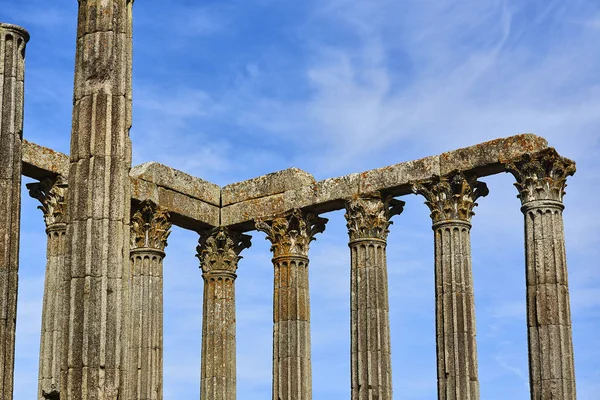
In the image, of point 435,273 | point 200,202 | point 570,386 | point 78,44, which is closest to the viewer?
point 78,44

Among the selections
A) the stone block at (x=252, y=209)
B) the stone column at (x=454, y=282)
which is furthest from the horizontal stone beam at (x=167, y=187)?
the stone column at (x=454, y=282)

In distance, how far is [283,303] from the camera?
4116 centimetres

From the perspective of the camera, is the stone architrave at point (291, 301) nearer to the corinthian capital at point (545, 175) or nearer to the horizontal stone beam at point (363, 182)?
the horizontal stone beam at point (363, 182)

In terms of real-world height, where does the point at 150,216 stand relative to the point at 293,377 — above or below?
above

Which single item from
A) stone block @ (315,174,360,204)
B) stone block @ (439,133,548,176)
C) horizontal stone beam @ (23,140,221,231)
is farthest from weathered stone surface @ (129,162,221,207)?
stone block @ (439,133,548,176)

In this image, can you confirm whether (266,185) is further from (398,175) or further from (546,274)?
(546,274)

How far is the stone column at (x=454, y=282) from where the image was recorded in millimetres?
35562

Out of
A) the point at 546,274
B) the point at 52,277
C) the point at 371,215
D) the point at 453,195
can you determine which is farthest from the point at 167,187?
the point at 546,274

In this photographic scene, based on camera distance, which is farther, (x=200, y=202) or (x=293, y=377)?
(x=200, y=202)

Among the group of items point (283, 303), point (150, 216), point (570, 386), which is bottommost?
point (570, 386)

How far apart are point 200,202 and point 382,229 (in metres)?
6.65

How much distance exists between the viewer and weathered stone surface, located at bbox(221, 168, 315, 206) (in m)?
41.6

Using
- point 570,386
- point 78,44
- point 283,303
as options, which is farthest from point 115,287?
point 283,303

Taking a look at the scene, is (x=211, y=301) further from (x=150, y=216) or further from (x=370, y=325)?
(x=370, y=325)
